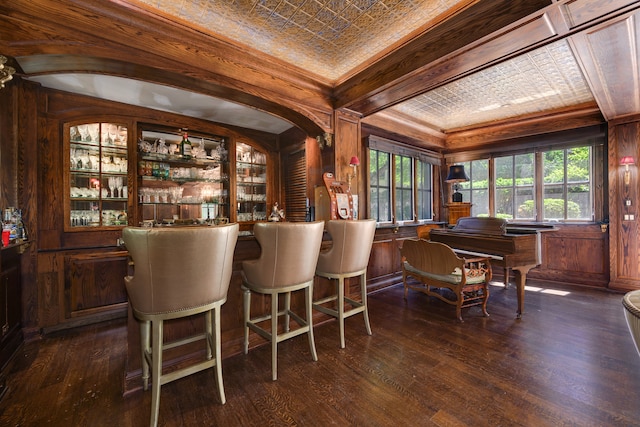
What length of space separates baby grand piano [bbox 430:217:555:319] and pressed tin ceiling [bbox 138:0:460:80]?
239cm

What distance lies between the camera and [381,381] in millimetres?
1918

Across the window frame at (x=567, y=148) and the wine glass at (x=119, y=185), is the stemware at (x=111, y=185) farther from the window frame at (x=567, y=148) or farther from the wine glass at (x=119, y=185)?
the window frame at (x=567, y=148)

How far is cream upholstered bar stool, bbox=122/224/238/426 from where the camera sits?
142cm

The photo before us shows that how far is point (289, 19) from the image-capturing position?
2.25 m

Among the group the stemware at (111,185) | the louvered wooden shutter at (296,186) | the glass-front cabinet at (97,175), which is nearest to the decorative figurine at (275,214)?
the louvered wooden shutter at (296,186)

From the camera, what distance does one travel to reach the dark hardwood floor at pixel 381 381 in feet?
5.22

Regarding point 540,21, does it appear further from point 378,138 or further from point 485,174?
point 485,174

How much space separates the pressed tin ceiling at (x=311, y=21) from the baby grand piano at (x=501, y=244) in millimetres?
2387

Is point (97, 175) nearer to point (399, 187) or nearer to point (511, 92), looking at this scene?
point (399, 187)

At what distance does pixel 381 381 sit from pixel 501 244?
2.11 m

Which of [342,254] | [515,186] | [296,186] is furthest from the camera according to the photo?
[515,186]

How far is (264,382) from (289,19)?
284 centimetres

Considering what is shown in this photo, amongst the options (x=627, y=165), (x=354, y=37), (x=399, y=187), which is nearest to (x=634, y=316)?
(x=354, y=37)

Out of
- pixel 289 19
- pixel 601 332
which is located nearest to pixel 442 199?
pixel 601 332
